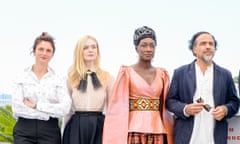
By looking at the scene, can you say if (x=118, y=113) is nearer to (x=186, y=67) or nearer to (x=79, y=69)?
(x=79, y=69)

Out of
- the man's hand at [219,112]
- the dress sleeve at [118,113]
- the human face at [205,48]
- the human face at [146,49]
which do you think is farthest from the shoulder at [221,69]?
the dress sleeve at [118,113]

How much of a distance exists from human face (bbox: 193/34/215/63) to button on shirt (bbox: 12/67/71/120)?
1.10 metres

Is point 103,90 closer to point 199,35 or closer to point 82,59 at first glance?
point 82,59

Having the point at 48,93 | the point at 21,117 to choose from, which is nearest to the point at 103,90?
the point at 48,93

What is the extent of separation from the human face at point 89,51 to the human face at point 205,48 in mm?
859

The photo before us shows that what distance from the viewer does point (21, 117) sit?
133 inches

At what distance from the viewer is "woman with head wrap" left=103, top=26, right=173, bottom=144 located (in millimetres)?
3328

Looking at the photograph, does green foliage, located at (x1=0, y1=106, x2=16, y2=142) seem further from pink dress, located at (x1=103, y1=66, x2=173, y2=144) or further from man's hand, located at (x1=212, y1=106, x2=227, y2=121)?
man's hand, located at (x1=212, y1=106, x2=227, y2=121)

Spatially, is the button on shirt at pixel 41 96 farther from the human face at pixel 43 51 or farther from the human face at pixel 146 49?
the human face at pixel 146 49

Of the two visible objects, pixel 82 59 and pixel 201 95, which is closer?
pixel 201 95

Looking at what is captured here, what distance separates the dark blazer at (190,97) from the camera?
3238 mm

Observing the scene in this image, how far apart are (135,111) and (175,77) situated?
418mm

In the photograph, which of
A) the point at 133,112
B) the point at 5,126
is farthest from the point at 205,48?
the point at 5,126

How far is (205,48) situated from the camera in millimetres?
3264
